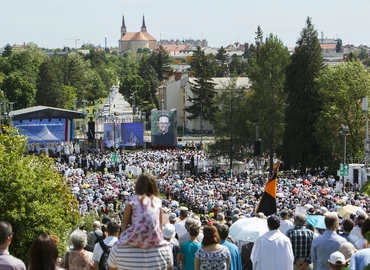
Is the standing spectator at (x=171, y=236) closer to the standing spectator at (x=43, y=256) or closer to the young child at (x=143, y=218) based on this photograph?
the young child at (x=143, y=218)

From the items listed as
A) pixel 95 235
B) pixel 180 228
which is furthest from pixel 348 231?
pixel 95 235

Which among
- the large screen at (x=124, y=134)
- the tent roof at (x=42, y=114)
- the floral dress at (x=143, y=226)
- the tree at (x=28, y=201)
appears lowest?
the tree at (x=28, y=201)

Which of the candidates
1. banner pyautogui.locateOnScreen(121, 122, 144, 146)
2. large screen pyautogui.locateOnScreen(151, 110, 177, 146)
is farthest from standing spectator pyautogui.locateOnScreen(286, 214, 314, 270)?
large screen pyautogui.locateOnScreen(151, 110, 177, 146)

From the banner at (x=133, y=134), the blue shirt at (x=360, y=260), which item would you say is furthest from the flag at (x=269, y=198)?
the banner at (x=133, y=134)

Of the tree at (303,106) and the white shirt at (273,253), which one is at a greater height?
the tree at (303,106)

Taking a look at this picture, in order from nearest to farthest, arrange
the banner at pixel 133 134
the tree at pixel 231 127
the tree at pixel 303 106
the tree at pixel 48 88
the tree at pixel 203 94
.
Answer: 1. the tree at pixel 303 106
2. the tree at pixel 231 127
3. the banner at pixel 133 134
4. the tree at pixel 203 94
5. the tree at pixel 48 88

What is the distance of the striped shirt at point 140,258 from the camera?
20.8ft

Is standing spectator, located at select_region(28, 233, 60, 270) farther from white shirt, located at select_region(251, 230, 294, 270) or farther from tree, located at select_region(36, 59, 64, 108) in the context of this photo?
tree, located at select_region(36, 59, 64, 108)

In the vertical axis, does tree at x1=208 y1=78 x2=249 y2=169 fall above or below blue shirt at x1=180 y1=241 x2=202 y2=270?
above

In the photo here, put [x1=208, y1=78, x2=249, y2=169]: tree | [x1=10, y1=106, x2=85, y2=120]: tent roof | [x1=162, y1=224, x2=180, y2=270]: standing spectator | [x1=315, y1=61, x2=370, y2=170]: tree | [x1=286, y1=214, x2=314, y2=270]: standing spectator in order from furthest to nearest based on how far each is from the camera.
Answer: [x1=10, y1=106, x2=85, y2=120]: tent roof < [x1=208, y1=78, x2=249, y2=169]: tree < [x1=315, y1=61, x2=370, y2=170]: tree < [x1=286, y1=214, x2=314, y2=270]: standing spectator < [x1=162, y1=224, x2=180, y2=270]: standing spectator

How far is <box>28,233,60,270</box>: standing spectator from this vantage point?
20.7 feet

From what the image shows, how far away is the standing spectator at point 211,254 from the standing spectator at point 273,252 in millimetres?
861

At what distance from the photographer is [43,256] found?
20.7ft

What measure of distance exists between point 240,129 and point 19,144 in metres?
34.8
